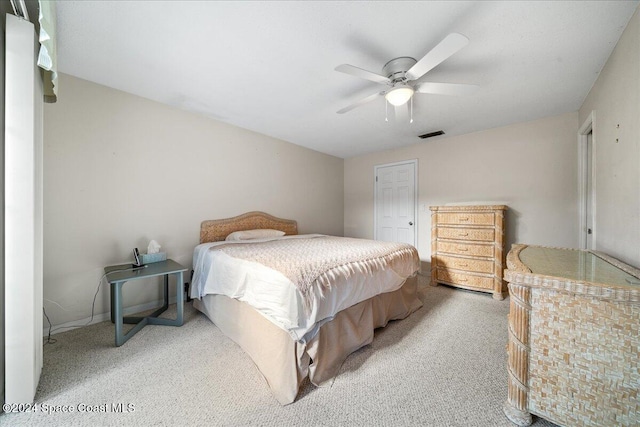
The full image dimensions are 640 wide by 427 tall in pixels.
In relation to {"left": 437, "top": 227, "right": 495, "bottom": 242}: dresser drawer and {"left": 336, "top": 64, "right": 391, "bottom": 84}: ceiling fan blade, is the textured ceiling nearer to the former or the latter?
{"left": 336, "top": 64, "right": 391, "bottom": 84}: ceiling fan blade

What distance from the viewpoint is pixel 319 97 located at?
2.45 m

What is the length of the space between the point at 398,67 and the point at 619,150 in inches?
63.5

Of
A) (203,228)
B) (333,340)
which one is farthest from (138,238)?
(333,340)

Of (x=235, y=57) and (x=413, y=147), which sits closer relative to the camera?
(x=235, y=57)

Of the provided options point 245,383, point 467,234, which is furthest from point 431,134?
point 245,383

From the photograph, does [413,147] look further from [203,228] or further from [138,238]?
[138,238]

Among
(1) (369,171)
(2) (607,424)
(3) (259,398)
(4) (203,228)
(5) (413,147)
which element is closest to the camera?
(2) (607,424)

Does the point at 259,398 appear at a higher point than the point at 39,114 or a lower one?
lower

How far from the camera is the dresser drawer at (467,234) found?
3025 mm

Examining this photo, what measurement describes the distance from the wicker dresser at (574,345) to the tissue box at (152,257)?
290 centimetres

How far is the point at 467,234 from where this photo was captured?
3.16 m

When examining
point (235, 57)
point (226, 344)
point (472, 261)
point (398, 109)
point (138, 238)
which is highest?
point (235, 57)

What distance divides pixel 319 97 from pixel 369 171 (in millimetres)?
2515

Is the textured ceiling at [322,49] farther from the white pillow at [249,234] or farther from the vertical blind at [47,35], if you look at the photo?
the white pillow at [249,234]
